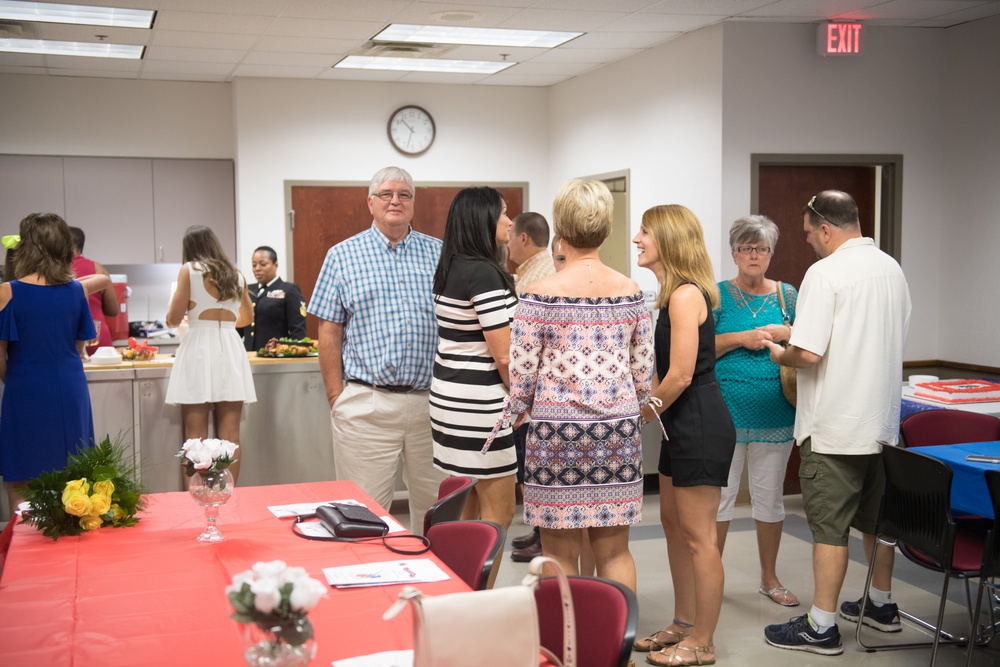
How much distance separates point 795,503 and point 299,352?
3.31 m

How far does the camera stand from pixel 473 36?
7.01 metres

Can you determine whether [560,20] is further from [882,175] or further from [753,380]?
[753,380]

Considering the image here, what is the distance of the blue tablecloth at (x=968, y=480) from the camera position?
11.4ft

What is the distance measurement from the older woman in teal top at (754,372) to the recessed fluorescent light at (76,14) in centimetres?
417

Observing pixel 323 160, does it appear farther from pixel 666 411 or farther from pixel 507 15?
pixel 666 411

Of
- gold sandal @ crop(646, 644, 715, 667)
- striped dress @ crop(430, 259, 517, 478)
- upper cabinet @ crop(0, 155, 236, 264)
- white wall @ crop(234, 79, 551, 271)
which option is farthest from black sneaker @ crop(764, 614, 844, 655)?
upper cabinet @ crop(0, 155, 236, 264)

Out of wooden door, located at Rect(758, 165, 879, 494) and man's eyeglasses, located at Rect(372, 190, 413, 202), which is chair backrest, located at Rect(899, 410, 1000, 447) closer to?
man's eyeglasses, located at Rect(372, 190, 413, 202)

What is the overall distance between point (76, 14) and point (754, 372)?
4916 millimetres

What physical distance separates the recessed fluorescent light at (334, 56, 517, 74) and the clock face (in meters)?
0.67

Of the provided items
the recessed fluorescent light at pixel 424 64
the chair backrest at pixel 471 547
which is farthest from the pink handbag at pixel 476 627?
the recessed fluorescent light at pixel 424 64

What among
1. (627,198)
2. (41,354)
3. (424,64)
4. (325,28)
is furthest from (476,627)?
(424,64)

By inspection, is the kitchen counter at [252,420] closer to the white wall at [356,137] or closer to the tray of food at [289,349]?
the tray of food at [289,349]

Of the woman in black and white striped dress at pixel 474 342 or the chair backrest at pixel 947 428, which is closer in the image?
the woman in black and white striped dress at pixel 474 342

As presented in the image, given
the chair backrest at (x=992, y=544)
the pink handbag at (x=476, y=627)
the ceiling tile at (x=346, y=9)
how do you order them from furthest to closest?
1. the ceiling tile at (x=346, y=9)
2. the chair backrest at (x=992, y=544)
3. the pink handbag at (x=476, y=627)
